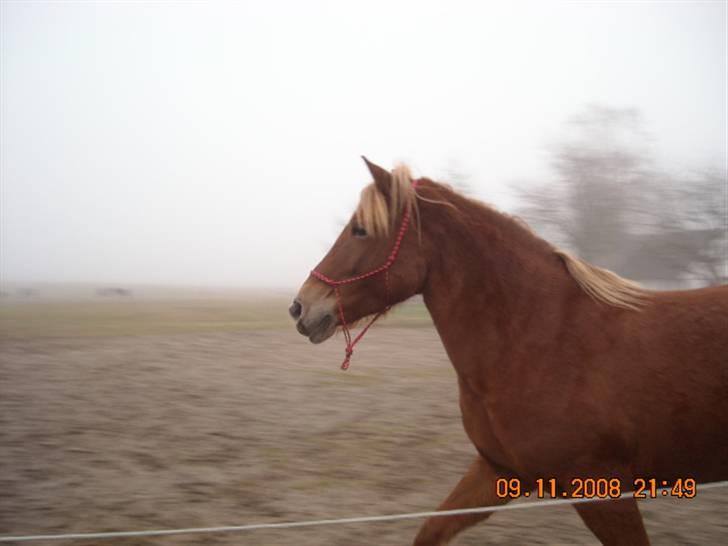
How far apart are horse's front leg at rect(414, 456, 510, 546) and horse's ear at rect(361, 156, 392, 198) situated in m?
1.33

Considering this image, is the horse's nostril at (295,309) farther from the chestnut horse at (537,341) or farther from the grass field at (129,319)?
the grass field at (129,319)

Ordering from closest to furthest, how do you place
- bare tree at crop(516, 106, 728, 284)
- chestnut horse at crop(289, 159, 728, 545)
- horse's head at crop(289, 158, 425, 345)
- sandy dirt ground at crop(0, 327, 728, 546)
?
chestnut horse at crop(289, 159, 728, 545) → horse's head at crop(289, 158, 425, 345) → sandy dirt ground at crop(0, 327, 728, 546) → bare tree at crop(516, 106, 728, 284)

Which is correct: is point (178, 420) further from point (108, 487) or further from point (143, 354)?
point (143, 354)

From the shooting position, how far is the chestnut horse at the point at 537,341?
230cm

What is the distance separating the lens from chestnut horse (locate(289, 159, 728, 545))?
2.30 m

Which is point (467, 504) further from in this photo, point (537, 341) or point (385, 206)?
point (385, 206)

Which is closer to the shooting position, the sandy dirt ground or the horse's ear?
the horse's ear

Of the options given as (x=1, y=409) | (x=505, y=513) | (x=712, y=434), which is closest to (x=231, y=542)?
(x=505, y=513)

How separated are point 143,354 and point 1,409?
3.32 m

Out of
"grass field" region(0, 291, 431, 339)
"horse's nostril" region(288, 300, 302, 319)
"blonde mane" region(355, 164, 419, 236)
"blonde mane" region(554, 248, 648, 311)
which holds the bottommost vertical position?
"grass field" region(0, 291, 431, 339)

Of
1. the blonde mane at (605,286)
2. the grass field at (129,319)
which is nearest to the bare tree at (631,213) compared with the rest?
the grass field at (129,319)

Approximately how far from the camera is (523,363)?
2.42 meters
